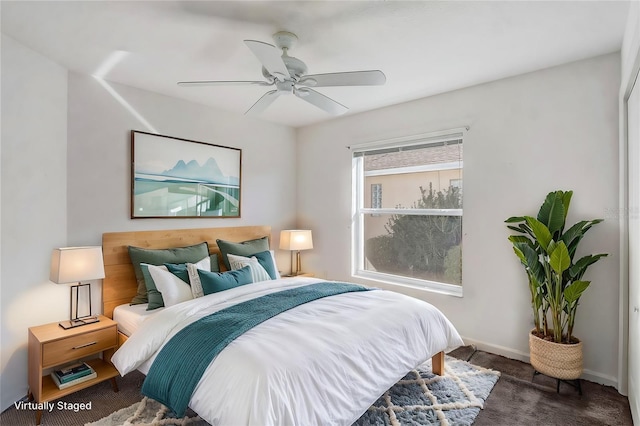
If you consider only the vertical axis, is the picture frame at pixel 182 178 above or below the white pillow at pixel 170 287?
above

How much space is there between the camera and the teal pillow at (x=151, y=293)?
9.21ft

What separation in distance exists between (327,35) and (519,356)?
3.05 m

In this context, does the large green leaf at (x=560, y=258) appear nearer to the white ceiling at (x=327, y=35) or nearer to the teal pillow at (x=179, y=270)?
the white ceiling at (x=327, y=35)

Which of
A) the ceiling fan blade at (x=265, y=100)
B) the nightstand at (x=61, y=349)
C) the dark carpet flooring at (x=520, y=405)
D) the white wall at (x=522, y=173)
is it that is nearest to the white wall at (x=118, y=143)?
the nightstand at (x=61, y=349)

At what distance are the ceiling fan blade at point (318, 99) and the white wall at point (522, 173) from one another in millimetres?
1227

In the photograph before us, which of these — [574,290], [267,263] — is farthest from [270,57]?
[574,290]

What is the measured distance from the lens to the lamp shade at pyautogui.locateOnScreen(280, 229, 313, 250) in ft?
13.9

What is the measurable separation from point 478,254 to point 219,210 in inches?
108

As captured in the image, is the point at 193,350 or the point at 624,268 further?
the point at 624,268

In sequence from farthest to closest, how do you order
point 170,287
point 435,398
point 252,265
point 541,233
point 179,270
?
point 252,265
point 179,270
point 170,287
point 541,233
point 435,398

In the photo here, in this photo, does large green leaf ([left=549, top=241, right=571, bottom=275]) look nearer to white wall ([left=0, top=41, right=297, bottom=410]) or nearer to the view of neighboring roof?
Answer: the view of neighboring roof

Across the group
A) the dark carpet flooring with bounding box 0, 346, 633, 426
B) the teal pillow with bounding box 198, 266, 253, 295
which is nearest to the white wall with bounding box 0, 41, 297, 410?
the dark carpet flooring with bounding box 0, 346, 633, 426

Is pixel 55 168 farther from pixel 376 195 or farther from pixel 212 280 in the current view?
pixel 376 195

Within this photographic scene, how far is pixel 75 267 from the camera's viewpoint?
2.49 m
